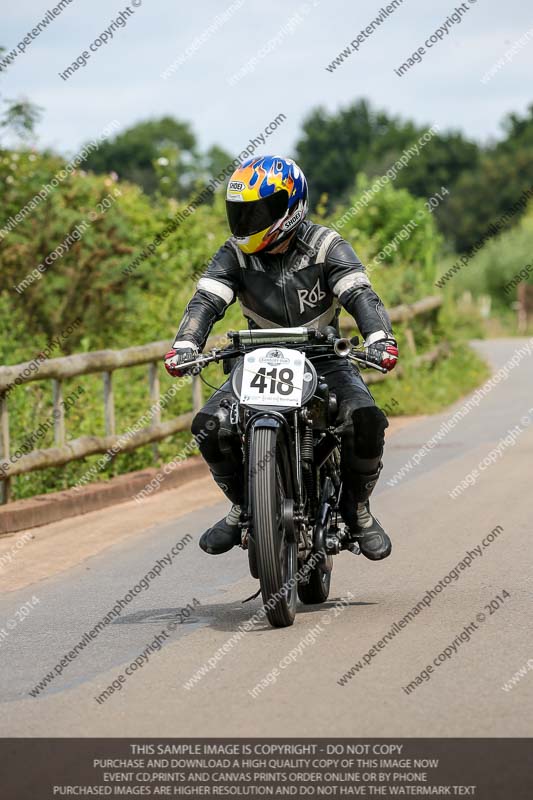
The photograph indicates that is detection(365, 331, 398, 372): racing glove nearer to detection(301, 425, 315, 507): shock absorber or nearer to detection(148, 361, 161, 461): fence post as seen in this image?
detection(301, 425, 315, 507): shock absorber

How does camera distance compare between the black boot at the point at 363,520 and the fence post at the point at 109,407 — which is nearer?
the black boot at the point at 363,520

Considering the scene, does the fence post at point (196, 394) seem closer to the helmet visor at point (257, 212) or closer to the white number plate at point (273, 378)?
the helmet visor at point (257, 212)

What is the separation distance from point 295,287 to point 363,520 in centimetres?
123

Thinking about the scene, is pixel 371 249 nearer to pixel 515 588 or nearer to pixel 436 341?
pixel 436 341

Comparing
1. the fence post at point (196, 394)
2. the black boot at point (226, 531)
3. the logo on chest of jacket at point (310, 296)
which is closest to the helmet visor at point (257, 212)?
the logo on chest of jacket at point (310, 296)

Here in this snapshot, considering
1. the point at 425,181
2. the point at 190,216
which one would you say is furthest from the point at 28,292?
the point at 425,181

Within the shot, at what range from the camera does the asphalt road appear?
17.4 feet

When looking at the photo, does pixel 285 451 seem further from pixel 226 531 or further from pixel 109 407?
pixel 109 407

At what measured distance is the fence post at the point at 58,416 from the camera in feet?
39.3

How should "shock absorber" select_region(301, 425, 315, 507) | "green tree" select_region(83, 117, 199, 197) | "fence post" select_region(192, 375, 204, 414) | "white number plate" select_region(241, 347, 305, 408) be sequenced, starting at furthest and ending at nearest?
"green tree" select_region(83, 117, 199, 197) < "fence post" select_region(192, 375, 204, 414) < "shock absorber" select_region(301, 425, 315, 507) < "white number plate" select_region(241, 347, 305, 408)

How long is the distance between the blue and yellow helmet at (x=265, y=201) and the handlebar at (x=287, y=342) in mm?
483

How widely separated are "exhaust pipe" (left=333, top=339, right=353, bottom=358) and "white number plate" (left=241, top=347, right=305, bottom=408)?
0.54ft

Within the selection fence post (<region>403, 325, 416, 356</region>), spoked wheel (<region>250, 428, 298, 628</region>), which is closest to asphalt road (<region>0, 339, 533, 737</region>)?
spoked wheel (<region>250, 428, 298, 628</region>)
